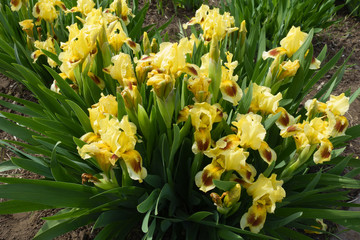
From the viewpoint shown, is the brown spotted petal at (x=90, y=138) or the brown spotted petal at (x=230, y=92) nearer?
the brown spotted petal at (x=90, y=138)

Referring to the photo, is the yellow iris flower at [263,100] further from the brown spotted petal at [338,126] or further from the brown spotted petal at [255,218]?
the brown spotted petal at [255,218]

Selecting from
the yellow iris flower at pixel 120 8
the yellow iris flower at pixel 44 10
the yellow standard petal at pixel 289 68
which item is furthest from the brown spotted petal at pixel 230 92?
the yellow iris flower at pixel 44 10

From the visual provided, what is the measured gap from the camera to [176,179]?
1.56 meters

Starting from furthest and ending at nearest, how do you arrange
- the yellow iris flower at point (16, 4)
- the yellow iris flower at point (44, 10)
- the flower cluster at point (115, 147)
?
the yellow iris flower at point (16, 4), the yellow iris flower at point (44, 10), the flower cluster at point (115, 147)

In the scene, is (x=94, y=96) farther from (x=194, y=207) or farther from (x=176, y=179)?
(x=194, y=207)

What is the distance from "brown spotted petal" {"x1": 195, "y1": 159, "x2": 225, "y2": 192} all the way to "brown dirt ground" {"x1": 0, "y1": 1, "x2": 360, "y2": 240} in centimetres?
68

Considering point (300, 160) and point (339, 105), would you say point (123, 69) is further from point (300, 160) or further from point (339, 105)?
point (339, 105)

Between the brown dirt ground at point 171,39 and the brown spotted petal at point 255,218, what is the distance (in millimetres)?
735

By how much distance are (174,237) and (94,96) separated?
0.85m

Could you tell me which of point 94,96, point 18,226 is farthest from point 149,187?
point 18,226

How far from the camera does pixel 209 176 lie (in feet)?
4.17

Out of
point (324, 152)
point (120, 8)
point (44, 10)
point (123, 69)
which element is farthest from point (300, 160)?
point (44, 10)

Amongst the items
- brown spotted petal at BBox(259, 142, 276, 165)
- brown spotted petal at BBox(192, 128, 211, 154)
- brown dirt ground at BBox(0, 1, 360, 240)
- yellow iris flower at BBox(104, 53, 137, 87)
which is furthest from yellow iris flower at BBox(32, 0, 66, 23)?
brown spotted petal at BBox(259, 142, 276, 165)

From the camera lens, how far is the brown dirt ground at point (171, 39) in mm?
1793
